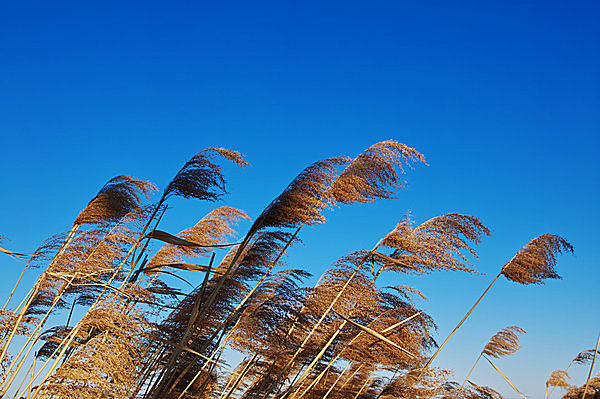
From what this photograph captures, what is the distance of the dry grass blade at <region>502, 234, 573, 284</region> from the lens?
490 centimetres

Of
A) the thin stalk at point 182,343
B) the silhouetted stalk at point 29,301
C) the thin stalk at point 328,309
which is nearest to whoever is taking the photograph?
the thin stalk at point 182,343

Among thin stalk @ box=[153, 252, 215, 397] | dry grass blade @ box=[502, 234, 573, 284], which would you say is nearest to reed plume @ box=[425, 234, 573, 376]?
dry grass blade @ box=[502, 234, 573, 284]

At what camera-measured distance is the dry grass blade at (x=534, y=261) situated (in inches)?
193

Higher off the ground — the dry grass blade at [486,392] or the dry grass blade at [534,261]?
the dry grass blade at [534,261]

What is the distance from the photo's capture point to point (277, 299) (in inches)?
152

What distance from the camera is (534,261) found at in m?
4.91

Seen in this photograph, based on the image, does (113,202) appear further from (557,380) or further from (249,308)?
(557,380)

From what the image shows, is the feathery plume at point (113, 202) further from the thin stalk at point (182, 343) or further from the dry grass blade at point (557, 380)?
the dry grass blade at point (557, 380)

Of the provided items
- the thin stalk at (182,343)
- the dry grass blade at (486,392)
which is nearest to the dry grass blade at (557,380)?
the dry grass blade at (486,392)

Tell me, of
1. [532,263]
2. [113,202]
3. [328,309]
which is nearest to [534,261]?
[532,263]

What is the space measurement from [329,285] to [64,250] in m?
2.39

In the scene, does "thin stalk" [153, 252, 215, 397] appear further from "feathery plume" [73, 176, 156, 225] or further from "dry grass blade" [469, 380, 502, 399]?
"dry grass blade" [469, 380, 502, 399]

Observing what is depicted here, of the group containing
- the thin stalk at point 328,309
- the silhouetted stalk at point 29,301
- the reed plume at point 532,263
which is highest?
the reed plume at point 532,263

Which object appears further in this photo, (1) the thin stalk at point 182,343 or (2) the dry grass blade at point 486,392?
(2) the dry grass blade at point 486,392
